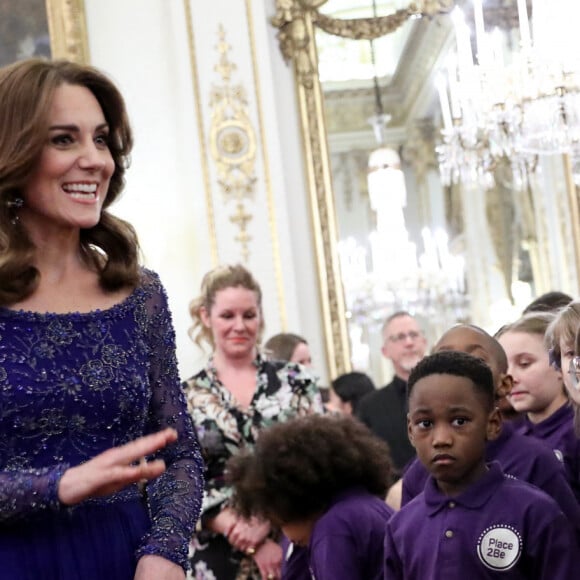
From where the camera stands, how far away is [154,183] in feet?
29.6

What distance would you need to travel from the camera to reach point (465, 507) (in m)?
3.07

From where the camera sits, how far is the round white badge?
115 inches

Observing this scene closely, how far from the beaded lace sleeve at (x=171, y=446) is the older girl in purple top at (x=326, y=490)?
1.19 meters

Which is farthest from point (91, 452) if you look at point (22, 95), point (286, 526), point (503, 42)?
point (503, 42)

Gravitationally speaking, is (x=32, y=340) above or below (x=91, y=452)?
above

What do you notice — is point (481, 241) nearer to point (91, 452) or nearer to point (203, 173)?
point (203, 173)

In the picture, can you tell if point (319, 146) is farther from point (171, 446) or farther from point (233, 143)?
point (171, 446)

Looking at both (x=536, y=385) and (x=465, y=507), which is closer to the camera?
(x=465, y=507)

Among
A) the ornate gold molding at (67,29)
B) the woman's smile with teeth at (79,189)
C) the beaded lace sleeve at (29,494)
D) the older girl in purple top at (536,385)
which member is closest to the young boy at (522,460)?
the older girl in purple top at (536,385)

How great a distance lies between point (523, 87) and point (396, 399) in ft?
8.45

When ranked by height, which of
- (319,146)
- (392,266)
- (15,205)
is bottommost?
(392,266)

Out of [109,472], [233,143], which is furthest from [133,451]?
[233,143]

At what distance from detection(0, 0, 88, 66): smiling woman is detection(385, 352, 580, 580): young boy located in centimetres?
631

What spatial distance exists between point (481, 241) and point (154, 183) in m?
2.89
